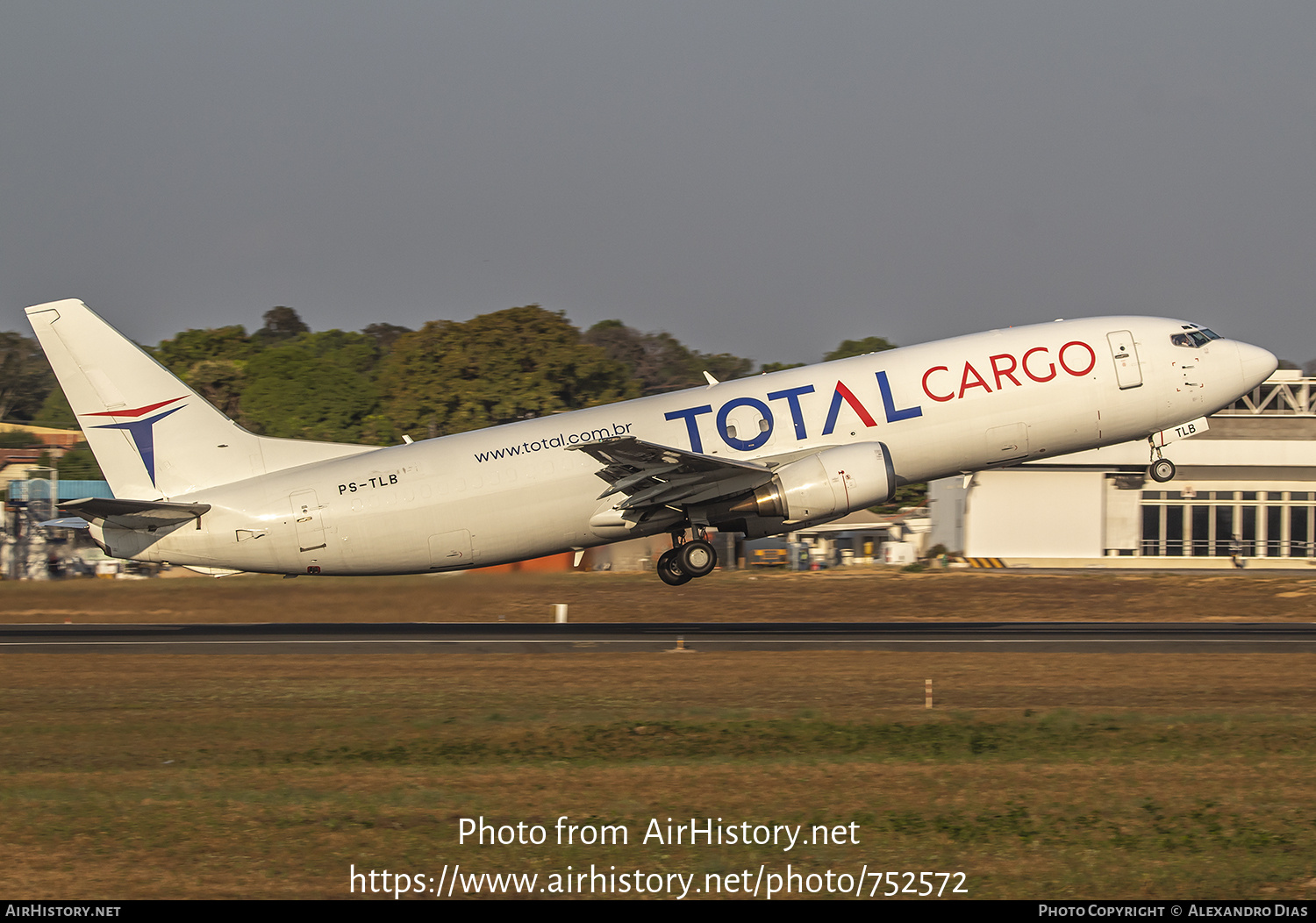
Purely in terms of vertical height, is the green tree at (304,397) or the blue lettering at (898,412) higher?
the green tree at (304,397)

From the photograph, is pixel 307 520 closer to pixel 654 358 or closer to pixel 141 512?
pixel 141 512

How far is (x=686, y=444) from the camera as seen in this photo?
2866 centimetres

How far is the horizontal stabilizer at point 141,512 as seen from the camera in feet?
85.8

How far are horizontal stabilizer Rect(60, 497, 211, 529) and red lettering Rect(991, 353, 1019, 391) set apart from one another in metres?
17.9

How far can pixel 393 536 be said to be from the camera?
28047 millimetres

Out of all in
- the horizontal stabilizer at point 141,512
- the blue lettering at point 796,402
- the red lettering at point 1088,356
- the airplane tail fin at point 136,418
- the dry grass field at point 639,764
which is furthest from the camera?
the blue lettering at point 796,402

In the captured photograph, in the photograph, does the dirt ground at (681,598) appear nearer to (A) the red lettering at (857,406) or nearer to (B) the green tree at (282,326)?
(A) the red lettering at (857,406)

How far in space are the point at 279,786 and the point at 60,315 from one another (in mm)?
16126

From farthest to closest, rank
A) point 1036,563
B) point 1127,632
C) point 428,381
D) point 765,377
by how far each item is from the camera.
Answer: point 428,381
point 1036,563
point 1127,632
point 765,377

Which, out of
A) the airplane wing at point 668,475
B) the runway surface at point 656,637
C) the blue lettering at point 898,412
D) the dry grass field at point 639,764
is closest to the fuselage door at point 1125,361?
the blue lettering at point 898,412

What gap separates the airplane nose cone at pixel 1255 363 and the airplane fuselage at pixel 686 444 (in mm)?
1088

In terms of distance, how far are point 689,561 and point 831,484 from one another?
4.36 metres
